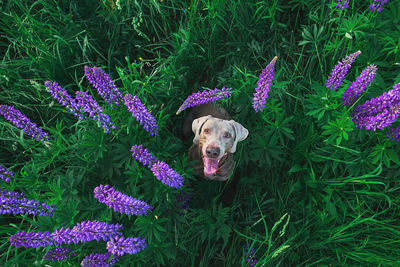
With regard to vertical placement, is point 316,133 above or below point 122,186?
above

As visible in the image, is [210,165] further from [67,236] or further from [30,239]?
[30,239]

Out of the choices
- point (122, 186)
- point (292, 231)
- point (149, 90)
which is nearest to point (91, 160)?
point (122, 186)

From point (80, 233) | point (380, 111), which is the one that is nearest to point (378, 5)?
point (380, 111)

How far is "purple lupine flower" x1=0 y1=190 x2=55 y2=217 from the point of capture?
202 centimetres

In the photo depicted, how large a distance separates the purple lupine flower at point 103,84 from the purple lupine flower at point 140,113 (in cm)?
35

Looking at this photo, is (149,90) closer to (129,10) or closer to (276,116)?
(129,10)

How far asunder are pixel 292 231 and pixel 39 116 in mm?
3336

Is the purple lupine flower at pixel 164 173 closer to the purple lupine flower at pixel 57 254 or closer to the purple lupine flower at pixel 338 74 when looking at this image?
the purple lupine flower at pixel 57 254

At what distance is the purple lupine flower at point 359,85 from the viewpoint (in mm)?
2244

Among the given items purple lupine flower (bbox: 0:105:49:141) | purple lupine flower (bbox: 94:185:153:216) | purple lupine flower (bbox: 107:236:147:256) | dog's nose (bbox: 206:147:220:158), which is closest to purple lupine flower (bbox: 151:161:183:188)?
purple lupine flower (bbox: 94:185:153:216)

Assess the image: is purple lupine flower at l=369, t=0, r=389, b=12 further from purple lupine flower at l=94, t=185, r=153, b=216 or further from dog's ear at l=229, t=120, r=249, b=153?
purple lupine flower at l=94, t=185, r=153, b=216

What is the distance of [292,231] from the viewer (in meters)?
2.95

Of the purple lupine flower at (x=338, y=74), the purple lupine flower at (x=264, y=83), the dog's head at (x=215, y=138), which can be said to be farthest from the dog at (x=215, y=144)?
the purple lupine flower at (x=338, y=74)

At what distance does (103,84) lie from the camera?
239cm
